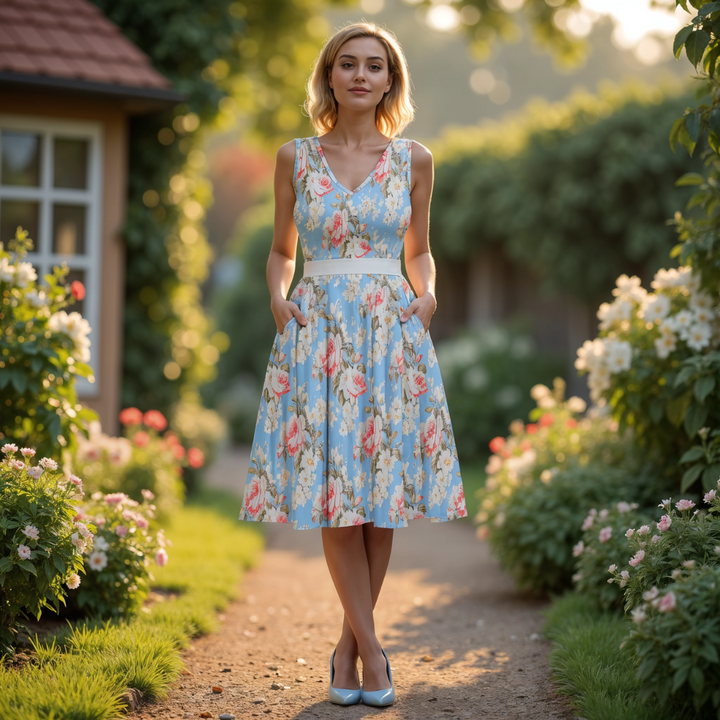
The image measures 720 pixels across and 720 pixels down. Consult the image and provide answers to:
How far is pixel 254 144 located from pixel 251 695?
8.81m

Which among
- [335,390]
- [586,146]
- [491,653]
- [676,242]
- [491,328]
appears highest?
[586,146]

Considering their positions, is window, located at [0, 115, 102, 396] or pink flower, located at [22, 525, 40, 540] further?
window, located at [0, 115, 102, 396]

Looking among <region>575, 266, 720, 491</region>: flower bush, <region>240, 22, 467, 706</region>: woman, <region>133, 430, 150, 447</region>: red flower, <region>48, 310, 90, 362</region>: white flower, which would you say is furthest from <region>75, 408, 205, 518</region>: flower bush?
<region>575, 266, 720, 491</region>: flower bush

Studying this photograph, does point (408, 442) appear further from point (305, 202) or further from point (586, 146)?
point (586, 146)

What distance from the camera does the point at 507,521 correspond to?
4.05 m

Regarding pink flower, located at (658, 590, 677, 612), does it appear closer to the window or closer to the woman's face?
the woman's face

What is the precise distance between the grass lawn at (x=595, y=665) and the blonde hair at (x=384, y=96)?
1840 millimetres

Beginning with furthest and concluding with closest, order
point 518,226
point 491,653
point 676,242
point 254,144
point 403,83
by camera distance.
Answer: point 254,144
point 518,226
point 676,242
point 491,653
point 403,83

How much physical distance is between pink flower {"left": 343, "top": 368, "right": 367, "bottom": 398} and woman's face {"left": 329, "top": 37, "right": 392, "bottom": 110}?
0.83 meters

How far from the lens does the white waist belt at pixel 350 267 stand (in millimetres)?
2590

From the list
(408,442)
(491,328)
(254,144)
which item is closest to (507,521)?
(408,442)

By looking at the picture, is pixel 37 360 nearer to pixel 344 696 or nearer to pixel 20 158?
pixel 344 696

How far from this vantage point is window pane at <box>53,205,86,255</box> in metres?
5.57

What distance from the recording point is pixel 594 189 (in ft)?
24.7
